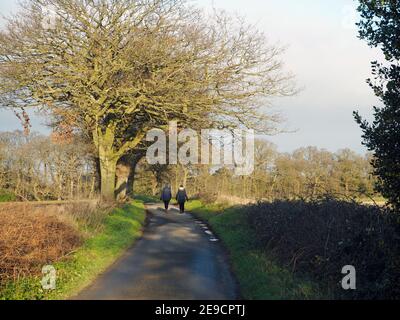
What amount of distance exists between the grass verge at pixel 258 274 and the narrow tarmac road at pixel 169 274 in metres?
0.32

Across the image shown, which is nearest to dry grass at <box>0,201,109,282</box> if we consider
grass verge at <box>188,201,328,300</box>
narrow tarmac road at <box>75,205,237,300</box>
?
narrow tarmac road at <box>75,205,237,300</box>

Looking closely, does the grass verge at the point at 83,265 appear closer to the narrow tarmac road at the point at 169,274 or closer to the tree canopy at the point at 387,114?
the narrow tarmac road at the point at 169,274

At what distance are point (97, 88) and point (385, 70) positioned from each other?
1596 centimetres

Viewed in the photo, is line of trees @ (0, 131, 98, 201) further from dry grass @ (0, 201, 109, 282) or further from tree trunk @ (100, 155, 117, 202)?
dry grass @ (0, 201, 109, 282)

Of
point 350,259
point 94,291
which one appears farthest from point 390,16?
point 94,291

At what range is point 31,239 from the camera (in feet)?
32.9

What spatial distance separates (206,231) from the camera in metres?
18.7

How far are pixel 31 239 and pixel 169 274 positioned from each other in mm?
3232

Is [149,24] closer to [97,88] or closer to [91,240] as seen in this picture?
[97,88]

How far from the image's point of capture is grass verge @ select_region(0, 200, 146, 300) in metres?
8.30

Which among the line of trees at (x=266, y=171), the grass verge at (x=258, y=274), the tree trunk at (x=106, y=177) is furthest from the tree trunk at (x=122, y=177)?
the grass verge at (x=258, y=274)

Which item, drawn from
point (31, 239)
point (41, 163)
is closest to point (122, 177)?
point (41, 163)

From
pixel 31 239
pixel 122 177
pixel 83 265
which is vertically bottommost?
pixel 83 265

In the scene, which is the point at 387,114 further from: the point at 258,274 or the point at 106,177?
the point at 106,177
